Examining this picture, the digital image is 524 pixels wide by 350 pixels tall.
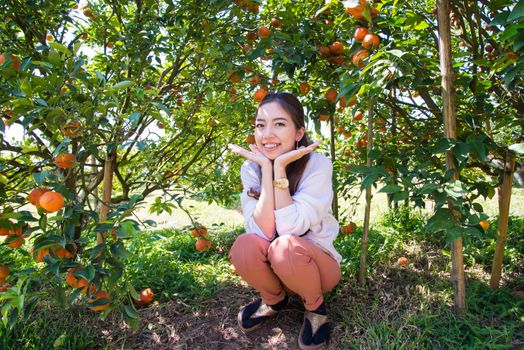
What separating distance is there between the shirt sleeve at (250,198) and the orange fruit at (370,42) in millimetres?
767

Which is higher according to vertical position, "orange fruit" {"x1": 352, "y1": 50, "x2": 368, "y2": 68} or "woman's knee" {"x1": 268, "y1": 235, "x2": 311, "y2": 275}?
"orange fruit" {"x1": 352, "y1": 50, "x2": 368, "y2": 68}

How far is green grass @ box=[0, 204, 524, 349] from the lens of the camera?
172 centimetres

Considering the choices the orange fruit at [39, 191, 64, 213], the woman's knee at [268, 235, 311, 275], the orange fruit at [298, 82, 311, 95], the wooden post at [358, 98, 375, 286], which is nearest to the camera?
the orange fruit at [39, 191, 64, 213]

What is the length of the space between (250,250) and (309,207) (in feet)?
1.05

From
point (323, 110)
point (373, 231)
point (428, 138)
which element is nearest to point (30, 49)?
point (323, 110)

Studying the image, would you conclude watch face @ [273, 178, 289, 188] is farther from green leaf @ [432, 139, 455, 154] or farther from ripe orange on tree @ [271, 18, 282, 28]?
ripe orange on tree @ [271, 18, 282, 28]

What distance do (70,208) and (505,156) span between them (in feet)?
6.22

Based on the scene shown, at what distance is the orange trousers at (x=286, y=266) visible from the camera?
1.63 meters

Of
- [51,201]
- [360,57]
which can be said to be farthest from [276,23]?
[51,201]

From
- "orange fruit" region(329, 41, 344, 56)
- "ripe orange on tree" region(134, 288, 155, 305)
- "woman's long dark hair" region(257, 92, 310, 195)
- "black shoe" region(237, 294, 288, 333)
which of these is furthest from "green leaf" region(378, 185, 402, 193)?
"ripe orange on tree" region(134, 288, 155, 305)

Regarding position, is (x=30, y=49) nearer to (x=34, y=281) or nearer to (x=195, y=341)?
(x=34, y=281)

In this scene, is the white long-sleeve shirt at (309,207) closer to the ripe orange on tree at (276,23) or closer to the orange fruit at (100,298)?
the orange fruit at (100,298)

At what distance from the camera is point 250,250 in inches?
67.7

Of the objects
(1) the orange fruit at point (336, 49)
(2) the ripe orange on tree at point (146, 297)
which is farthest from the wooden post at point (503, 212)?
(2) the ripe orange on tree at point (146, 297)
